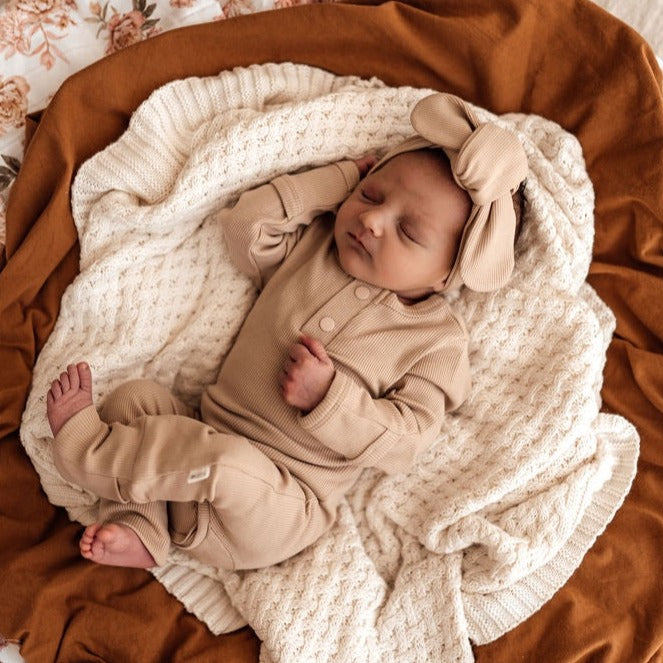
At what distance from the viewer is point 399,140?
1.56 metres

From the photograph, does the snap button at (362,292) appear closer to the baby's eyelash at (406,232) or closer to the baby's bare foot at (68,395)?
the baby's eyelash at (406,232)

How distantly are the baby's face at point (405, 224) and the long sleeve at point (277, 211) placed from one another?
0.30ft

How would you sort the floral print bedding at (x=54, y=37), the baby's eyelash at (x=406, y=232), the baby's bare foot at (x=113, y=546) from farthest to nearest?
the floral print bedding at (x=54, y=37), the baby's eyelash at (x=406, y=232), the baby's bare foot at (x=113, y=546)

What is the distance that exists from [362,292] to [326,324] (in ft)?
0.32

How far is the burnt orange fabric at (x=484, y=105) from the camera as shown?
4.53 ft

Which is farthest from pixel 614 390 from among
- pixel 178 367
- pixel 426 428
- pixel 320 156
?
pixel 178 367

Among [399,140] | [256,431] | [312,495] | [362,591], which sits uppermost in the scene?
[399,140]

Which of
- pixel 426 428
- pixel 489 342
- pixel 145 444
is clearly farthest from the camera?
pixel 489 342

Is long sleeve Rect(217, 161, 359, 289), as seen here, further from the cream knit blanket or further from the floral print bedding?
the floral print bedding

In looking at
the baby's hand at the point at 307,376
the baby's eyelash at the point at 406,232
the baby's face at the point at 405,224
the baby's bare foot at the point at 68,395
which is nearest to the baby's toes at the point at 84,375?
the baby's bare foot at the point at 68,395

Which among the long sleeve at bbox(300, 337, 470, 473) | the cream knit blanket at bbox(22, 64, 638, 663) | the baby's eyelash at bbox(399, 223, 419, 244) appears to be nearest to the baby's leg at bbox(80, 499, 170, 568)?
the cream knit blanket at bbox(22, 64, 638, 663)

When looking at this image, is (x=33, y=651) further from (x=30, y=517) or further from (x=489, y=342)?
(x=489, y=342)

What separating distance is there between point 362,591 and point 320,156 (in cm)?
86

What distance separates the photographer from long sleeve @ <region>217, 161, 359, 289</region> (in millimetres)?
1440
